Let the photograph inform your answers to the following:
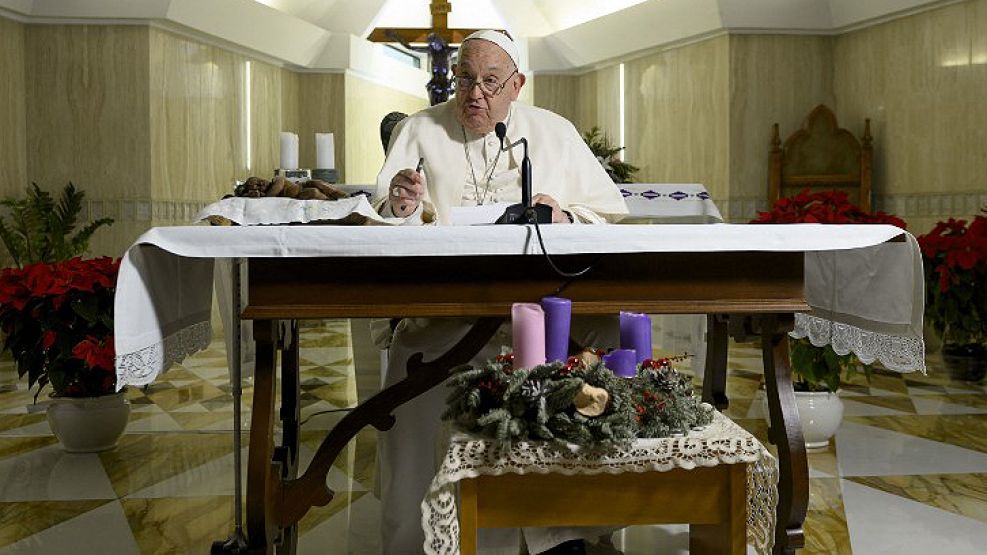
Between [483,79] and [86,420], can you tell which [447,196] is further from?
Result: [86,420]

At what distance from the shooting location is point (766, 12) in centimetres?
804

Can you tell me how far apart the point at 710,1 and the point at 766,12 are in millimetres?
467

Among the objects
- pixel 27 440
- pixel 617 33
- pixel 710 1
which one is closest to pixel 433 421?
pixel 27 440

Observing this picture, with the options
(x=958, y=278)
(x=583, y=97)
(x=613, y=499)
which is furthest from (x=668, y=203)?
(x=583, y=97)

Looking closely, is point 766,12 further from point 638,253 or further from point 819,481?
point 638,253

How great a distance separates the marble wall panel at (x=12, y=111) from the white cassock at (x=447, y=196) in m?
4.91

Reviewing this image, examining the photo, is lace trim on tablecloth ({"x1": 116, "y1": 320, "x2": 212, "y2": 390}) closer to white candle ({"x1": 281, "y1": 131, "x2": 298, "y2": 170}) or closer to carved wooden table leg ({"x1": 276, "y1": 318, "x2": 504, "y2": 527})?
carved wooden table leg ({"x1": 276, "y1": 318, "x2": 504, "y2": 527})

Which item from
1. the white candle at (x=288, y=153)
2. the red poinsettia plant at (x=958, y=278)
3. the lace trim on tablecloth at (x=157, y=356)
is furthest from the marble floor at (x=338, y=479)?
the white candle at (x=288, y=153)

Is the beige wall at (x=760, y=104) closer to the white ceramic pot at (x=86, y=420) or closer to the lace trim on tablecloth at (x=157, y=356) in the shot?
the white ceramic pot at (x=86, y=420)

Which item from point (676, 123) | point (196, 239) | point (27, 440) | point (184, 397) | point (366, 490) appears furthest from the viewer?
point (676, 123)

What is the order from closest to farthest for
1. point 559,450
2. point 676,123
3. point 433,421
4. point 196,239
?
1. point 559,450
2. point 196,239
3. point 433,421
4. point 676,123

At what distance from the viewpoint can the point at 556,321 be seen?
2.35 m

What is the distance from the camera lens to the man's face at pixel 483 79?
3.39 metres

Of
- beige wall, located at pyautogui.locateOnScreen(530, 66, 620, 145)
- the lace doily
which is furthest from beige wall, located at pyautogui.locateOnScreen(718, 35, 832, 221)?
the lace doily
